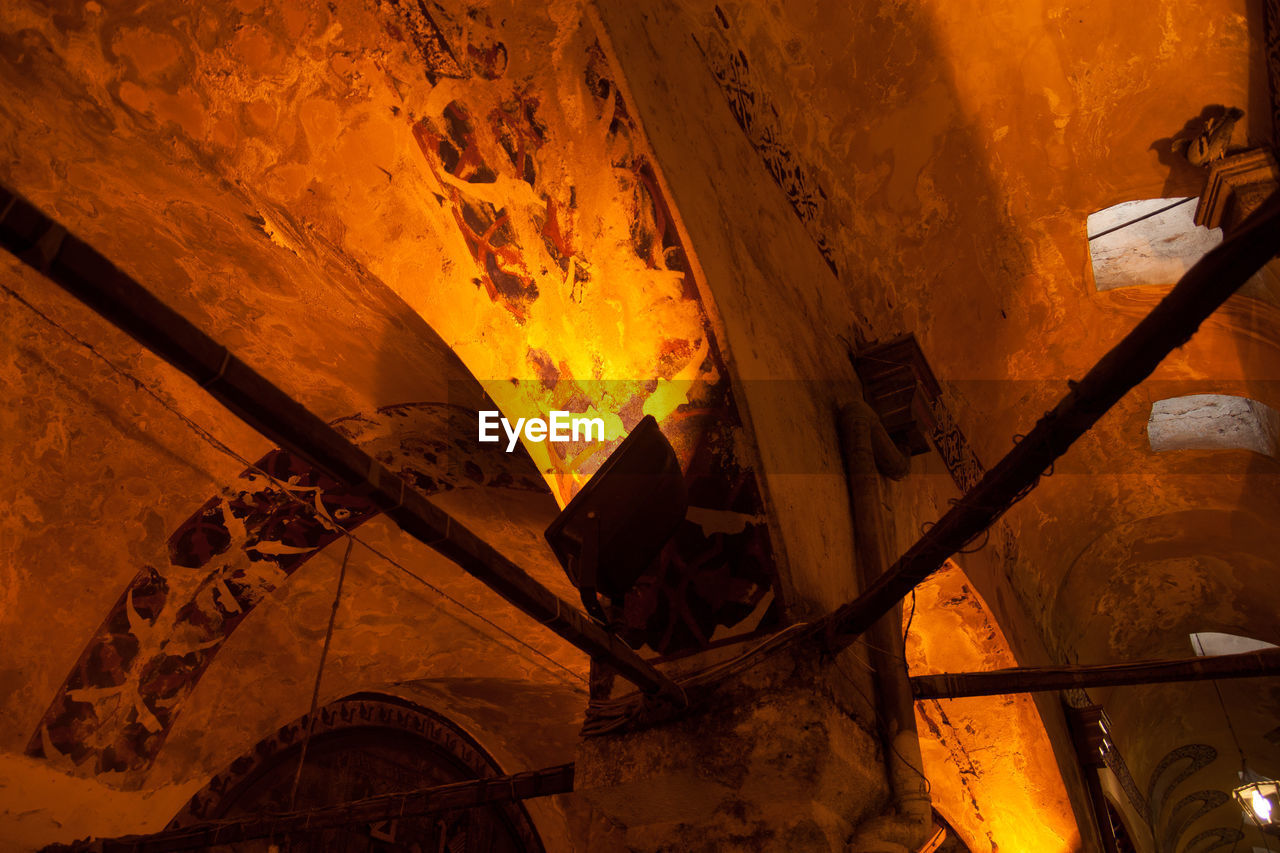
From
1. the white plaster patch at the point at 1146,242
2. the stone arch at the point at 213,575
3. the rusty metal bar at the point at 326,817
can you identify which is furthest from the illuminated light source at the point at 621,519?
the white plaster patch at the point at 1146,242

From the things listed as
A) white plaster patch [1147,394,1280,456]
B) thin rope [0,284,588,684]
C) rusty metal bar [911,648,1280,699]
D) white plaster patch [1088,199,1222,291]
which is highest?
white plaster patch [1088,199,1222,291]

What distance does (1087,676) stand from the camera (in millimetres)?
3566

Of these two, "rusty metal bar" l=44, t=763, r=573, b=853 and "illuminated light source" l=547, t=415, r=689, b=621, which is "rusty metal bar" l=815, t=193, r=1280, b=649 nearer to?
"illuminated light source" l=547, t=415, r=689, b=621

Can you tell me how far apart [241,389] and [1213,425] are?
859 centimetres

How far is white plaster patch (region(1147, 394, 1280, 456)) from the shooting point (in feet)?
26.3

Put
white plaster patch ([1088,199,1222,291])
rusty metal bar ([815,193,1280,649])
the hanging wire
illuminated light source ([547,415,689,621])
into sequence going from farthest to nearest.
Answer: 1. white plaster patch ([1088,199,1222,291])
2. the hanging wire
3. illuminated light source ([547,415,689,621])
4. rusty metal bar ([815,193,1280,649])

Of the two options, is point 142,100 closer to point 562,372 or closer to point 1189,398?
point 562,372

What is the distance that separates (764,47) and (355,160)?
2.28 metres

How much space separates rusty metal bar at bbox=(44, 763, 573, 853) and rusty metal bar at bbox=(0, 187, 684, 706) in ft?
7.41

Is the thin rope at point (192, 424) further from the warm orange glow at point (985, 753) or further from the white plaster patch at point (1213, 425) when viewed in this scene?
the white plaster patch at point (1213, 425)

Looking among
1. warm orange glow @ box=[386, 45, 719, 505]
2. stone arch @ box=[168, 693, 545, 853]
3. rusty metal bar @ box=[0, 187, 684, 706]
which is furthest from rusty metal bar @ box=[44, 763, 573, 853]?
rusty metal bar @ box=[0, 187, 684, 706]

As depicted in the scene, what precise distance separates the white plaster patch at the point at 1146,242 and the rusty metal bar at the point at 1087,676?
4138mm

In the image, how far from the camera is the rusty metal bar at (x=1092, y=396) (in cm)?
193

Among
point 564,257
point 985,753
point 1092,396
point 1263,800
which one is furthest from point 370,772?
point 1263,800
